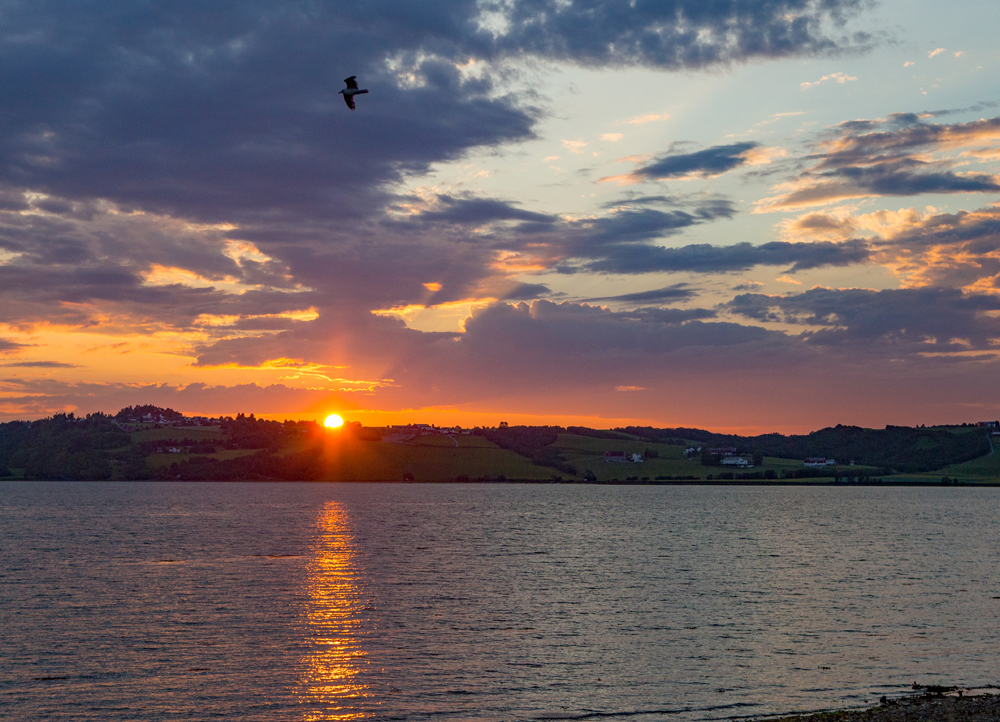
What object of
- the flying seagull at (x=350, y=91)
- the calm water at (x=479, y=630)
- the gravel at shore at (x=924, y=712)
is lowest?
the calm water at (x=479, y=630)

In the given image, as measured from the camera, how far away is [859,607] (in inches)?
2699

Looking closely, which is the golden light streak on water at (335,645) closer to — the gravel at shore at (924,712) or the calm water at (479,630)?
the calm water at (479,630)

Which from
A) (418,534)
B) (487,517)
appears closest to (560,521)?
(487,517)

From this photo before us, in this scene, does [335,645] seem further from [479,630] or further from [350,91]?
[350,91]

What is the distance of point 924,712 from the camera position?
35781 millimetres

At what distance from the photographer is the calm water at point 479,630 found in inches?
1626

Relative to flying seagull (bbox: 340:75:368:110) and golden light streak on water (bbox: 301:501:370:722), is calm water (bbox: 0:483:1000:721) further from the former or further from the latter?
flying seagull (bbox: 340:75:368:110)

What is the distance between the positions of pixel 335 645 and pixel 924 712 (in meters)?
34.3

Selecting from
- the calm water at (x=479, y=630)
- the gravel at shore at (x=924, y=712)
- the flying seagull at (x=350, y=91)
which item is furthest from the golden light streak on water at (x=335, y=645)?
the flying seagull at (x=350, y=91)

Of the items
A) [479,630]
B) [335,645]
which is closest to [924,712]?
[479,630]

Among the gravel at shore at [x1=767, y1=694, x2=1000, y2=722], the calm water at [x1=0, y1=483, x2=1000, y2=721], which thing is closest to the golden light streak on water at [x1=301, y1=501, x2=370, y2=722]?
the calm water at [x1=0, y1=483, x2=1000, y2=721]

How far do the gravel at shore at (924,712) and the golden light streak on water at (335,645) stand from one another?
20203mm

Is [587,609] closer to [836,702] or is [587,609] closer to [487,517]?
[836,702]

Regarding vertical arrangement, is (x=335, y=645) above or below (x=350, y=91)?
below
